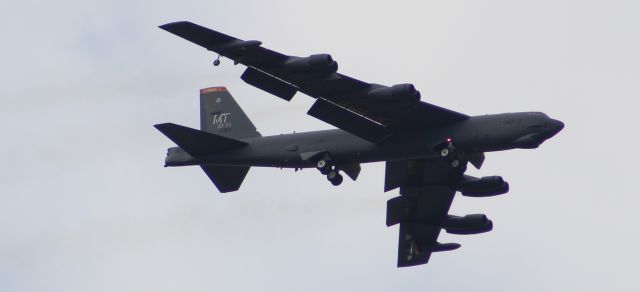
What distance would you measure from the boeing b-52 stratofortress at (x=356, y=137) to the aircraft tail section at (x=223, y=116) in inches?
1.8

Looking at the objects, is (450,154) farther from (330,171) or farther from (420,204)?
(420,204)

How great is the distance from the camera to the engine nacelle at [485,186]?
6062 centimetres

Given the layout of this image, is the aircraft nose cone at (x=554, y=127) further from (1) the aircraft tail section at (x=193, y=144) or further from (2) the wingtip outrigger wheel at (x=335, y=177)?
(1) the aircraft tail section at (x=193, y=144)

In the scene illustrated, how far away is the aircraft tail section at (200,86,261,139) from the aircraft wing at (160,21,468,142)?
613 cm

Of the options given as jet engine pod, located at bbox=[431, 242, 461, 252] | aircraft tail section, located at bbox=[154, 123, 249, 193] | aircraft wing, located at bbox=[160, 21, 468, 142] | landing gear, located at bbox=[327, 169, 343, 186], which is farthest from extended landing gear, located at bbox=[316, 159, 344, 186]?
jet engine pod, located at bbox=[431, 242, 461, 252]

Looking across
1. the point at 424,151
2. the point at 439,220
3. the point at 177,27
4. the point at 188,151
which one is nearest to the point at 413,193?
the point at 439,220

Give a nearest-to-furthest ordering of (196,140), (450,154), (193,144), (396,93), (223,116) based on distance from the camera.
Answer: (396,93), (450,154), (196,140), (193,144), (223,116)

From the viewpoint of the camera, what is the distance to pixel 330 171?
5822 cm

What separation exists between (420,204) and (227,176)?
8764 millimetres

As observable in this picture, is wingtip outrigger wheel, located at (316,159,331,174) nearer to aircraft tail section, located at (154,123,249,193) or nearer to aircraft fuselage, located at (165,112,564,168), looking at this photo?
aircraft fuselage, located at (165,112,564,168)

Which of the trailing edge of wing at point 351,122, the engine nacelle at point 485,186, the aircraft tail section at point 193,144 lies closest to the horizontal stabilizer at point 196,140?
the aircraft tail section at point 193,144

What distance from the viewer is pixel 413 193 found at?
6297 cm

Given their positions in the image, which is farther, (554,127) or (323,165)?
(323,165)

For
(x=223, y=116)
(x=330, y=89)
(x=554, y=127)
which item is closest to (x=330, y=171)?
(x=330, y=89)
